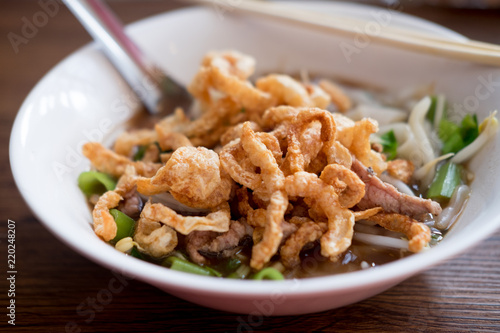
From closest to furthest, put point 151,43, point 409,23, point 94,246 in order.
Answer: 1. point 94,246
2. point 409,23
3. point 151,43

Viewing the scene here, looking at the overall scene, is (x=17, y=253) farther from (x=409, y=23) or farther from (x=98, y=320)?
(x=409, y=23)

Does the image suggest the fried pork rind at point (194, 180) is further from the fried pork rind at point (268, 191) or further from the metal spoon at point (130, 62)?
the metal spoon at point (130, 62)

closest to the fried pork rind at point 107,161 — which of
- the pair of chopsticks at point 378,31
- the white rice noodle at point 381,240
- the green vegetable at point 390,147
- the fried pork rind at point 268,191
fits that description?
the fried pork rind at point 268,191

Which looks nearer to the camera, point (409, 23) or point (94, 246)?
point (94, 246)

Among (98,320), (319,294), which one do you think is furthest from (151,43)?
(319,294)

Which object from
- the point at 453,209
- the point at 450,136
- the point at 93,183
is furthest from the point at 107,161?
the point at 450,136

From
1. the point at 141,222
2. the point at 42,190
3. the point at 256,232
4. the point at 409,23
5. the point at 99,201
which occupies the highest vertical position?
the point at 42,190

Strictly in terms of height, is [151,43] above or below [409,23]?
above

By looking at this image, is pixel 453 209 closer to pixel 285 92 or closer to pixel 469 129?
pixel 469 129
